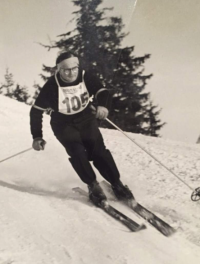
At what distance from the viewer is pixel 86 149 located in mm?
1257

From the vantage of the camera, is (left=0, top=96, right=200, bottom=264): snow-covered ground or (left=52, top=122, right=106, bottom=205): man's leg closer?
(left=0, top=96, right=200, bottom=264): snow-covered ground

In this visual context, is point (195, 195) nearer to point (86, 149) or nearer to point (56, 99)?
point (86, 149)

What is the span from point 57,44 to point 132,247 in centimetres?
78

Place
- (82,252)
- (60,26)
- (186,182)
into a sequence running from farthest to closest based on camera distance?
(60,26) → (186,182) → (82,252)

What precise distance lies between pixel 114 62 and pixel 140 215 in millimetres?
562

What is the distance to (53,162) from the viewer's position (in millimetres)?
1272

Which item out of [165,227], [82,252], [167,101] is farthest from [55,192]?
[167,101]

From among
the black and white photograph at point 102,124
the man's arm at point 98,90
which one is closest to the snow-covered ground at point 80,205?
the black and white photograph at point 102,124

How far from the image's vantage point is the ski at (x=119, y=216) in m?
1.17

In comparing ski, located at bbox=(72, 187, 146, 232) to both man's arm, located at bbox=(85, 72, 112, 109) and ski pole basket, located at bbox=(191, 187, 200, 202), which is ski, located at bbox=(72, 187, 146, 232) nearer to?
ski pole basket, located at bbox=(191, 187, 200, 202)

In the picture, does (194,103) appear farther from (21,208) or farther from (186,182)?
(21,208)

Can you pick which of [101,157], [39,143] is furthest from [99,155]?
[39,143]

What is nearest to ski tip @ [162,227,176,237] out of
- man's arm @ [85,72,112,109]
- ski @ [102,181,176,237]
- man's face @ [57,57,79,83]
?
ski @ [102,181,176,237]

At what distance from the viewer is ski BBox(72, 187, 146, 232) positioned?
1.17 meters
